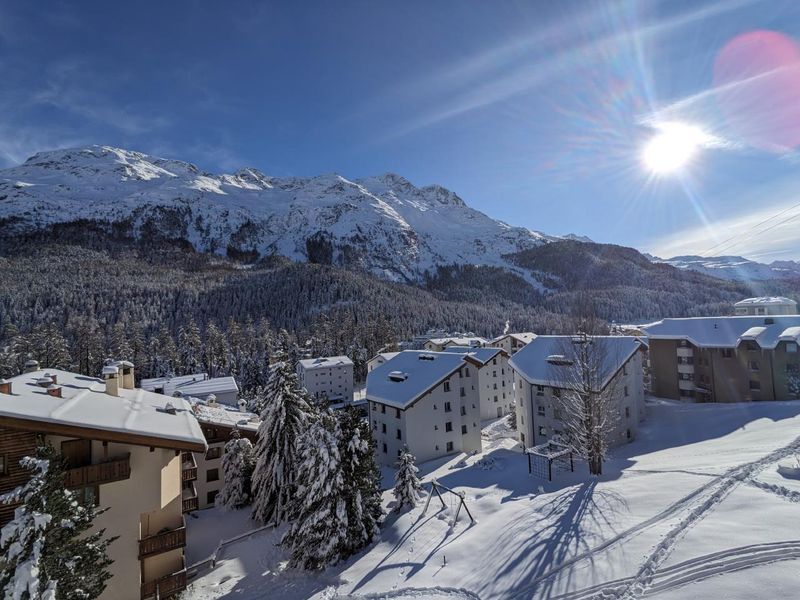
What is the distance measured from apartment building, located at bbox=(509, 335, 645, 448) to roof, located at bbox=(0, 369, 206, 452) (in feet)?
90.2

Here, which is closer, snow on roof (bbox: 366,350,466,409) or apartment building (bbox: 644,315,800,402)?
snow on roof (bbox: 366,350,466,409)

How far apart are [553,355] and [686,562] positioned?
93.5 ft

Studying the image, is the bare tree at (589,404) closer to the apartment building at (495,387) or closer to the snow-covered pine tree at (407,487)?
the snow-covered pine tree at (407,487)

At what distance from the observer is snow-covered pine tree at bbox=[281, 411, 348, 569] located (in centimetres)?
1750

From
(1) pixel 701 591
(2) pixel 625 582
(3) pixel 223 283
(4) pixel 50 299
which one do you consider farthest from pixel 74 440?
(3) pixel 223 283

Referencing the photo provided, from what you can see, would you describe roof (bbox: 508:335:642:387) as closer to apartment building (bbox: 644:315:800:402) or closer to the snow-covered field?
the snow-covered field

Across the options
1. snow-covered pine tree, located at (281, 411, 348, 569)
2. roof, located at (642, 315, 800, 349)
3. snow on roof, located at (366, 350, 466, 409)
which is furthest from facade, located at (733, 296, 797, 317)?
snow-covered pine tree, located at (281, 411, 348, 569)

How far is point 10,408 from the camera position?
41.3ft

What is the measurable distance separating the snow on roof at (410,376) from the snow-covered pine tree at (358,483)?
54.1 feet

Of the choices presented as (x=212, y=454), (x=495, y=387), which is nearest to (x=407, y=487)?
(x=212, y=454)

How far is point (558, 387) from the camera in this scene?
33.5 meters

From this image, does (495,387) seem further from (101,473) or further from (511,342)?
(101,473)

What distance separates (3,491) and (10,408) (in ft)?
8.84

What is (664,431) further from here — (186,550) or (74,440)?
(74,440)
